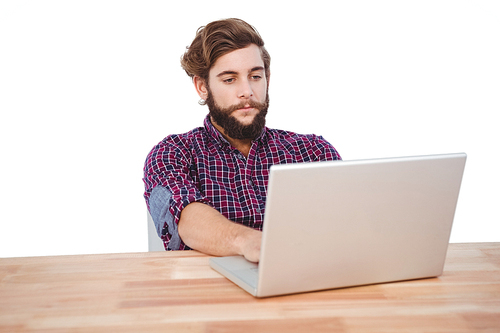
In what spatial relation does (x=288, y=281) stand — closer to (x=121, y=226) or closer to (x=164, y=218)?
(x=164, y=218)

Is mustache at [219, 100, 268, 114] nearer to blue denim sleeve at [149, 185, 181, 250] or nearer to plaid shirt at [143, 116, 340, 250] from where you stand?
plaid shirt at [143, 116, 340, 250]

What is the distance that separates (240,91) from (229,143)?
228 mm

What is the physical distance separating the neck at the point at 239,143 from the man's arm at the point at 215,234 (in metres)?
0.63

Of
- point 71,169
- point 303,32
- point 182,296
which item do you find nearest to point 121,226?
point 71,169

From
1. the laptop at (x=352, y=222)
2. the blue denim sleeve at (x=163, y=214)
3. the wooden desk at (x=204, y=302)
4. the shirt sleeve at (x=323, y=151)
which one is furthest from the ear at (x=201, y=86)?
the laptop at (x=352, y=222)

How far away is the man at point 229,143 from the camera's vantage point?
2.14 meters

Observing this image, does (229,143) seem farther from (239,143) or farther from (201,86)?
(201,86)

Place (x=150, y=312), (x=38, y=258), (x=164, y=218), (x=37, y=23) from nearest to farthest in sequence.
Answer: (x=150, y=312)
(x=38, y=258)
(x=164, y=218)
(x=37, y=23)

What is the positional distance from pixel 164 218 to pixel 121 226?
86.2 inches

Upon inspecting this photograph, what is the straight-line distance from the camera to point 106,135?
3842 millimetres

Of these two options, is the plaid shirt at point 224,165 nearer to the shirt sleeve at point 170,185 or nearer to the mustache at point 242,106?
the shirt sleeve at point 170,185

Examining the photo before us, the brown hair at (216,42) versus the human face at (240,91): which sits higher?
the brown hair at (216,42)

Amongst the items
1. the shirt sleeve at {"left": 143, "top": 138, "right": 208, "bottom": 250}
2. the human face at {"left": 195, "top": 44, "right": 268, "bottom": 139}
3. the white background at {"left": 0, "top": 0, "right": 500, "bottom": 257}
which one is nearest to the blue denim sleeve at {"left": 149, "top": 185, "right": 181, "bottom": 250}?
the shirt sleeve at {"left": 143, "top": 138, "right": 208, "bottom": 250}

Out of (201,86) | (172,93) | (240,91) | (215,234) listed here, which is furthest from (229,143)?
(172,93)
